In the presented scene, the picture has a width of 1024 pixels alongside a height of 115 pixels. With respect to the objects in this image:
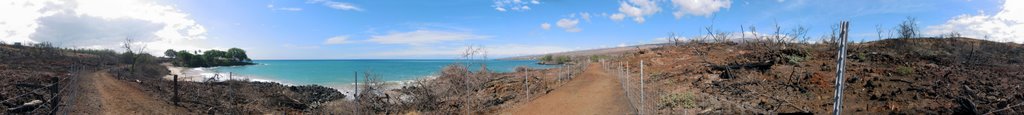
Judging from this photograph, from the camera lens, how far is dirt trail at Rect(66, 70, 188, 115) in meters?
17.3

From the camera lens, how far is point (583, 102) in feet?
49.5

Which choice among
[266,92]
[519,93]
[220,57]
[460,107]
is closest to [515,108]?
[460,107]

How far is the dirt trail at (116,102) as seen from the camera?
56.9ft

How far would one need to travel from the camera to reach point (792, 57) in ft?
51.6

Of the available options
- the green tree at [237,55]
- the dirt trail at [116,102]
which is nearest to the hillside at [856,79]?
the dirt trail at [116,102]

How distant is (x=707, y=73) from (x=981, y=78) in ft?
20.4

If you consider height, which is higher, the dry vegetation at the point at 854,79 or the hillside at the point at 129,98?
the dry vegetation at the point at 854,79

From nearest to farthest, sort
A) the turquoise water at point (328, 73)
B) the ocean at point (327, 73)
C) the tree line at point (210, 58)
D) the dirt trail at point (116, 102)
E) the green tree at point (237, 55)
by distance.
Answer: the dirt trail at point (116, 102)
the ocean at point (327, 73)
the turquoise water at point (328, 73)
the tree line at point (210, 58)
the green tree at point (237, 55)

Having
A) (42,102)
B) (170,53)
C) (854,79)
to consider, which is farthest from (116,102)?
(170,53)

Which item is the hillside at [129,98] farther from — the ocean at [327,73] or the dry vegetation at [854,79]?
the dry vegetation at [854,79]

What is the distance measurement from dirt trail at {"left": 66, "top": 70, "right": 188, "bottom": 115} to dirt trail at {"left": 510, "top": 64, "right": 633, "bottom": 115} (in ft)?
41.6

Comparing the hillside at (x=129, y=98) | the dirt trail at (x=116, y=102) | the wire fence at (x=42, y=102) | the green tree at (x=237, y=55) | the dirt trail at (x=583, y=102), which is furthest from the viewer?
the green tree at (x=237, y=55)

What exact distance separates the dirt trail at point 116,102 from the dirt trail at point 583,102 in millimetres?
12670

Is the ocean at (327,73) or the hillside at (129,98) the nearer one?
the hillside at (129,98)
